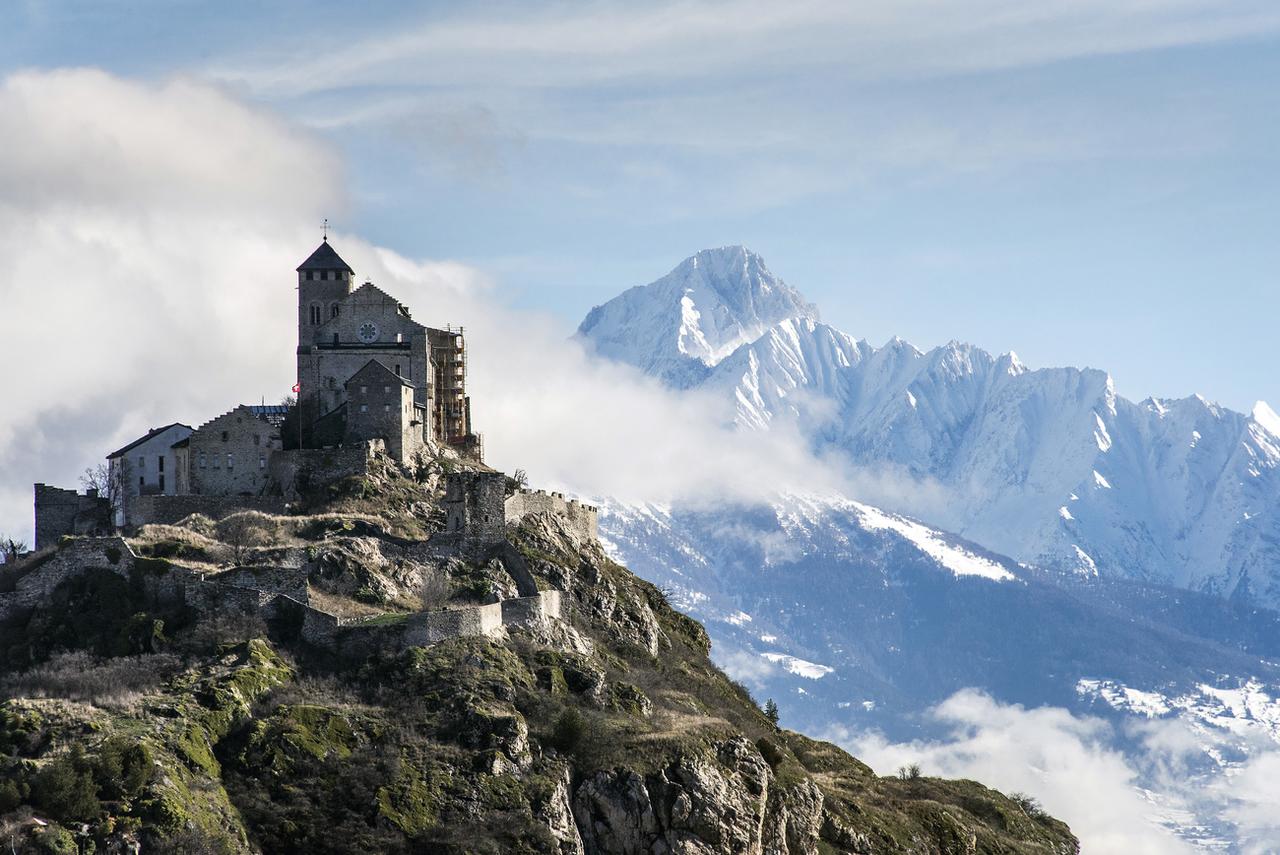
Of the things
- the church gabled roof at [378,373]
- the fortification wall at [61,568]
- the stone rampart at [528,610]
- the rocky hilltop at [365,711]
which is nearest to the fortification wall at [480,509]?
the rocky hilltop at [365,711]

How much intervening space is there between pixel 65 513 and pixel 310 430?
19.2 metres

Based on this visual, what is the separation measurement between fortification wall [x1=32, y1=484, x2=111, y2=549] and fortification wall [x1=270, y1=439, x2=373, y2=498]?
1261cm

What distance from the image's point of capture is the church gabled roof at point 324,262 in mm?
159250

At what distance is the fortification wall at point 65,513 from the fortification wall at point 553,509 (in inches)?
1151

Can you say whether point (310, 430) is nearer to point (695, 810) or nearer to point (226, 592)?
point (226, 592)

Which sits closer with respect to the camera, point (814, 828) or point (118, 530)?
point (814, 828)

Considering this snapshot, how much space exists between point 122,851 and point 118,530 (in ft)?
156

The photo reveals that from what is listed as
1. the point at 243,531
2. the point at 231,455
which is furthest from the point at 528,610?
the point at 231,455

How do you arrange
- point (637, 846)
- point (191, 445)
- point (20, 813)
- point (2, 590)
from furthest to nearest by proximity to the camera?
point (191, 445)
point (2, 590)
point (637, 846)
point (20, 813)

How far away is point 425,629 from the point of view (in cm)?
11419

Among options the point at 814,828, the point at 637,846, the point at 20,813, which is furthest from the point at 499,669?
the point at 20,813

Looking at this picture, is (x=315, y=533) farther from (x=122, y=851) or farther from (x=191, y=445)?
(x=122, y=851)

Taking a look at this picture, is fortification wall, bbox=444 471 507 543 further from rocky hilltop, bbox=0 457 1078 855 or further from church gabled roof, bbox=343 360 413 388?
church gabled roof, bbox=343 360 413 388

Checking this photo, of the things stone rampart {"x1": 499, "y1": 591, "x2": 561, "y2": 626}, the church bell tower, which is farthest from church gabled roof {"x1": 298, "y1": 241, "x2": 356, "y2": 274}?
stone rampart {"x1": 499, "y1": 591, "x2": 561, "y2": 626}
